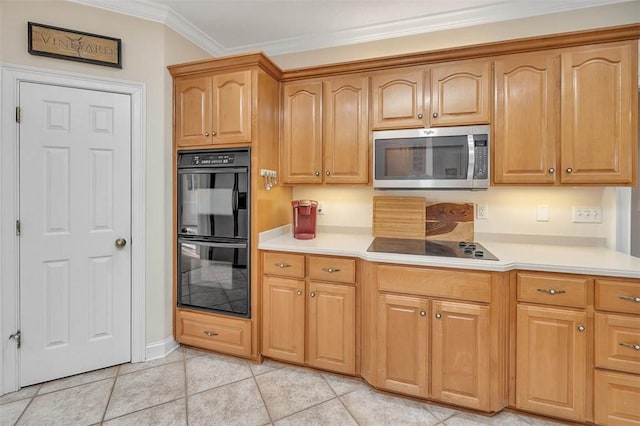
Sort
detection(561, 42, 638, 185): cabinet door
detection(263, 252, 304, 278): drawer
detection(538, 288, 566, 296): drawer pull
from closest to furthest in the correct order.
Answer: detection(538, 288, 566, 296): drawer pull → detection(561, 42, 638, 185): cabinet door → detection(263, 252, 304, 278): drawer

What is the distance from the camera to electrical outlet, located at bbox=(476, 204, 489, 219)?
2406 millimetres

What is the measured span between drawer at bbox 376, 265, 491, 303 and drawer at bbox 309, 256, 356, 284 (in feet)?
0.70

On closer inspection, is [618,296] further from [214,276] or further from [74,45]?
[74,45]

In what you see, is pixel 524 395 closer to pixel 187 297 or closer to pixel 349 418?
pixel 349 418

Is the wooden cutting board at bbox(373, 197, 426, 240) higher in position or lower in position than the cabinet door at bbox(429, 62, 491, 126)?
lower

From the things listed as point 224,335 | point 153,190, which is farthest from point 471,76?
point 224,335

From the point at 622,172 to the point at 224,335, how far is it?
293 centimetres

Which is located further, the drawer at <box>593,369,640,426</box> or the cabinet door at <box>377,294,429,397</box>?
the cabinet door at <box>377,294,429,397</box>

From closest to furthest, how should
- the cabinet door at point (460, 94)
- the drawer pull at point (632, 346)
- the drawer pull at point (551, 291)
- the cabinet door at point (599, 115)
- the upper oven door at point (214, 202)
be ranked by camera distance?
the drawer pull at point (632, 346), the drawer pull at point (551, 291), the cabinet door at point (599, 115), the cabinet door at point (460, 94), the upper oven door at point (214, 202)

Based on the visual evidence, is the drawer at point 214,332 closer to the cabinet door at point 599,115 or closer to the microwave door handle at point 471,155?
the microwave door handle at point 471,155

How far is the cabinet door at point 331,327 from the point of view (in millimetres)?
2096

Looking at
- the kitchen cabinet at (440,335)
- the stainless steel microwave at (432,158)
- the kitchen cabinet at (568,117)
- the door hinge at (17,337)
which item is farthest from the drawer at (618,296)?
the door hinge at (17,337)

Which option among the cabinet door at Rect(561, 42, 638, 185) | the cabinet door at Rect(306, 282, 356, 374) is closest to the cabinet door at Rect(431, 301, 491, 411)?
the cabinet door at Rect(306, 282, 356, 374)

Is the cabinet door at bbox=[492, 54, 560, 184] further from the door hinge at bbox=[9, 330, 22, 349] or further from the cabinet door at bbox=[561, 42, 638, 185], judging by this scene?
the door hinge at bbox=[9, 330, 22, 349]
